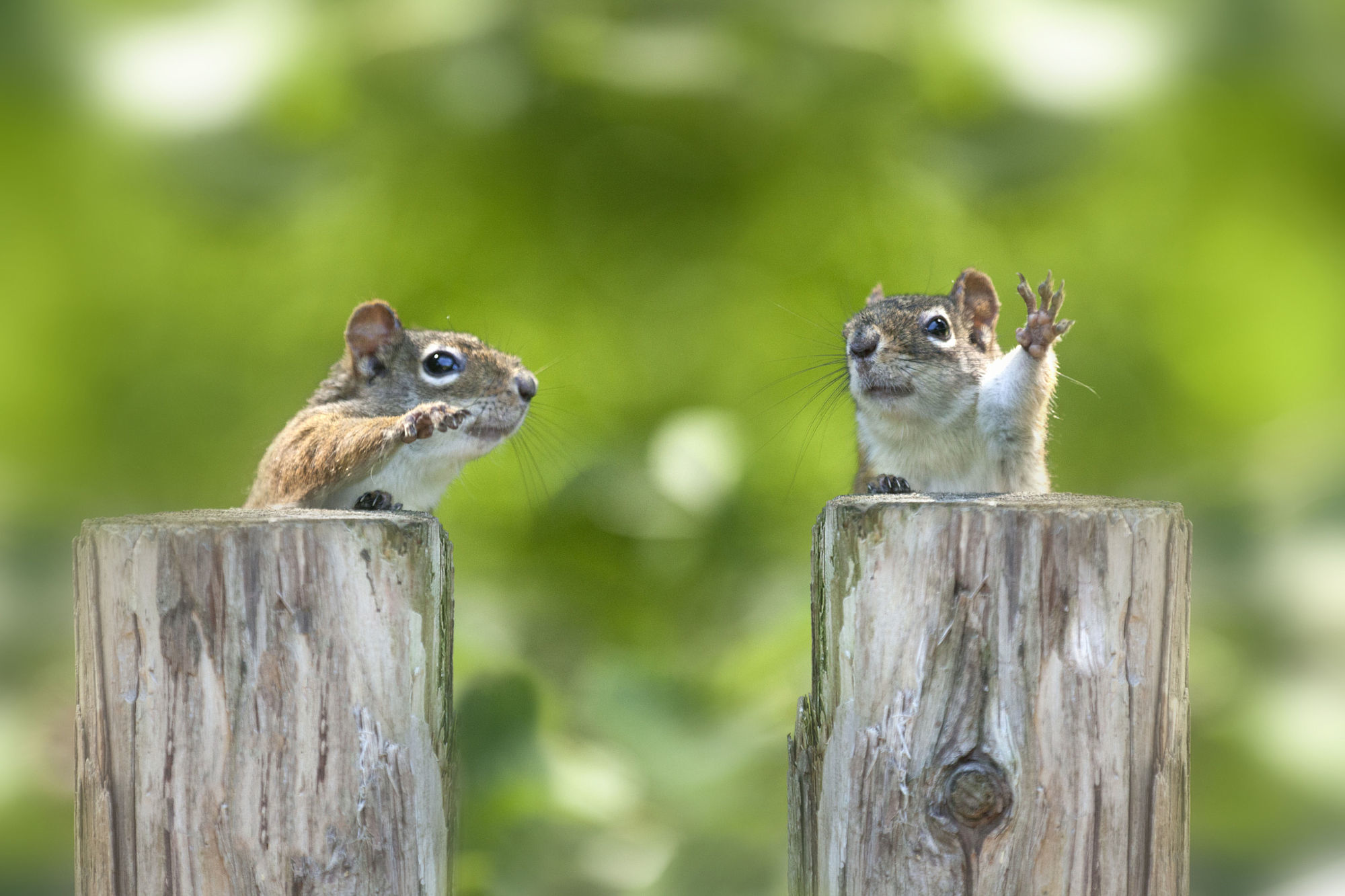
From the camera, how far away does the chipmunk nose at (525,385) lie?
78.0 inches

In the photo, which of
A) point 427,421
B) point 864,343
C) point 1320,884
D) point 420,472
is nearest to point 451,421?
point 427,421

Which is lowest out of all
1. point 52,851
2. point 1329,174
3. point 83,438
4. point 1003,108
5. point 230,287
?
point 52,851

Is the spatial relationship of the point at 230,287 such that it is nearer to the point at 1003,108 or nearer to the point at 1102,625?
the point at 1003,108

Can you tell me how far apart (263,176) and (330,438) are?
1324 mm

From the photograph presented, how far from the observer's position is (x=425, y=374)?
204 centimetres

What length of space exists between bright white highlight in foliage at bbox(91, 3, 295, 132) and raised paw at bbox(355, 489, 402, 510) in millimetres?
1600

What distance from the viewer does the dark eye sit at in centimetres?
199

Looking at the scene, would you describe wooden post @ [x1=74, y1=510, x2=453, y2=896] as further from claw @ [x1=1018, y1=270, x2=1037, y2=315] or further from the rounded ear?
the rounded ear

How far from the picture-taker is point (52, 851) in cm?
262

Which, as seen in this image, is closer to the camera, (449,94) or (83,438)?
(83,438)

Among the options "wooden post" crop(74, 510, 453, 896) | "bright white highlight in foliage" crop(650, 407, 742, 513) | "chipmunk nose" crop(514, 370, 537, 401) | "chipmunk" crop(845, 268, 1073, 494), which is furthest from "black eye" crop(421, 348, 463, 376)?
"bright white highlight in foliage" crop(650, 407, 742, 513)

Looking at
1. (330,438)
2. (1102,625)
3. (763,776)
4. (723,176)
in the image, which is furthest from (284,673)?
(723,176)

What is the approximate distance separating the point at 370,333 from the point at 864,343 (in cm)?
82

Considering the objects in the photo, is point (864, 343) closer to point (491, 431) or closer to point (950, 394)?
point (950, 394)
